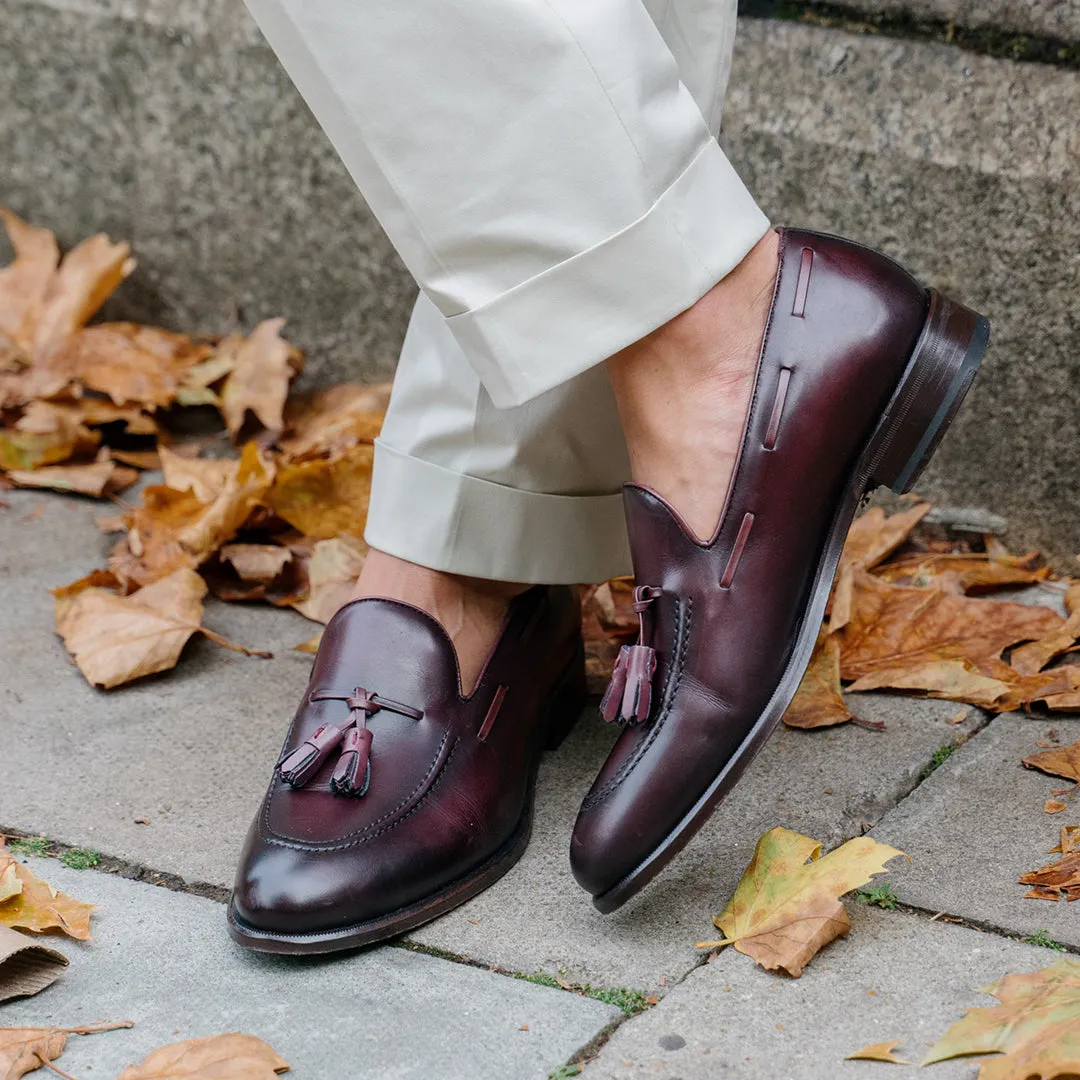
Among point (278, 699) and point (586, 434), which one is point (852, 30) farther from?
point (278, 699)

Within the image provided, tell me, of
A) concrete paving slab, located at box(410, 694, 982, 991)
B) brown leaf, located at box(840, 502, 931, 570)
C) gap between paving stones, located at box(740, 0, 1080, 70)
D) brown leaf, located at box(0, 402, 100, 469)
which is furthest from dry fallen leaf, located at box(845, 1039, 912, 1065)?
brown leaf, located at box(0, 402, 100, 469)

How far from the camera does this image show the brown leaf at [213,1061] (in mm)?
876

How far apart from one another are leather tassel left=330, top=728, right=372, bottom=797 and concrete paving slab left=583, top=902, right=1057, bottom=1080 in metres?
0.29

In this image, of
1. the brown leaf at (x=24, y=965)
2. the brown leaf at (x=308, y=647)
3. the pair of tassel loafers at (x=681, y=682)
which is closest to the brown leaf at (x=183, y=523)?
the brown leaf at (x=308, y=647)

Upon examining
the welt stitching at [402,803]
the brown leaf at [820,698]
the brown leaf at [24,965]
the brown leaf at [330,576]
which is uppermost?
the brown leaf at [820,698]

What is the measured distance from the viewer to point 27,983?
98 cm

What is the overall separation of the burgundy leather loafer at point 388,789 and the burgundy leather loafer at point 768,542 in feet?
0.42

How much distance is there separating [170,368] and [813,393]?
1.38 metres

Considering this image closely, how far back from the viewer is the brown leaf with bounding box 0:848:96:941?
1040 mm

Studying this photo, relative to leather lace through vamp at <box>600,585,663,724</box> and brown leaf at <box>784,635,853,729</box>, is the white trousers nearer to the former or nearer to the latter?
leather lace through vamp at <box>600,585,663,724</box>

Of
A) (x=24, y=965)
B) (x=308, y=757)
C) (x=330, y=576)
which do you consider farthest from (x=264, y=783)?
(x=330, y=576)

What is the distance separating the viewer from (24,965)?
3.27ft

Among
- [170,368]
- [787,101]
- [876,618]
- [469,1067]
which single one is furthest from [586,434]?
[170,368]

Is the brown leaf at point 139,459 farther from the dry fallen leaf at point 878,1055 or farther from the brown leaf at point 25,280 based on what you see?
the dry fallen leaf at point 878,1055
